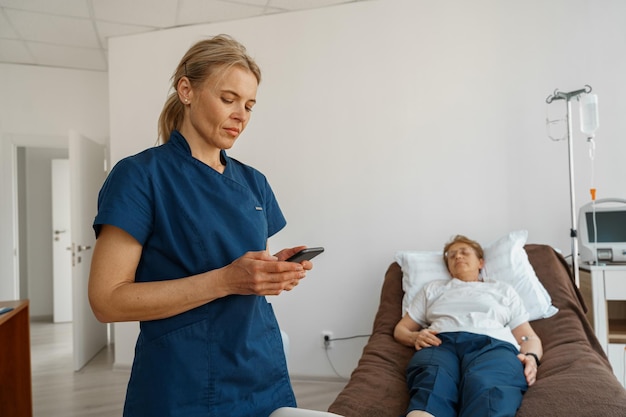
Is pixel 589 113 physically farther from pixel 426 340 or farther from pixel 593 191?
pixel 426 340

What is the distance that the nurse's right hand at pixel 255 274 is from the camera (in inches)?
27.3

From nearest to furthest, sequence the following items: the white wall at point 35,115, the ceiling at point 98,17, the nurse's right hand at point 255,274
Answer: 1. the nurse's right hand at point 255,274
2. the ceiling at point 98,17
3. the white wall at point 35,115

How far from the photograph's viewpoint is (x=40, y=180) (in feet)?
17.8

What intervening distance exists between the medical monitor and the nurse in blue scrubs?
2.02m

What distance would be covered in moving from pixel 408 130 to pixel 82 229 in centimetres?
248

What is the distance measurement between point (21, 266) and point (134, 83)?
3.28 meters

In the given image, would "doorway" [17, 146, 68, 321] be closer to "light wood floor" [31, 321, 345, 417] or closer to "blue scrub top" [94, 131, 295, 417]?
"light wood floor" [31, 321, 345, 417]

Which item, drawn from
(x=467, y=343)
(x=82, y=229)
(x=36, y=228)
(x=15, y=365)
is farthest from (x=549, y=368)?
(x=36, y=228)

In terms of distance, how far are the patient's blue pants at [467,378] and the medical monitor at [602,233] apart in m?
0.83

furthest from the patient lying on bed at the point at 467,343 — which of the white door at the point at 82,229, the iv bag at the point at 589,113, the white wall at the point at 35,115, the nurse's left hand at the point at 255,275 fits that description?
the white wall at the point at 35,115

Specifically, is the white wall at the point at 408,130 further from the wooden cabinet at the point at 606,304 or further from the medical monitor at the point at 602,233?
the wooden cabinet at the point at 606,304

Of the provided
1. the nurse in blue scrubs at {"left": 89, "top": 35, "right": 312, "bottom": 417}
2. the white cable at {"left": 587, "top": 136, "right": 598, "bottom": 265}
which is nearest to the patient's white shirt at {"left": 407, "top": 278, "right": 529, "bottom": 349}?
the white cable at {"left": 587, "top": 136, "right": 598, "bottom": 265}

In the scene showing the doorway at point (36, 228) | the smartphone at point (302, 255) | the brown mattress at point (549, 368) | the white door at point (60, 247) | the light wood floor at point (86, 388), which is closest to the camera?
the smartphone at point (302, 255)

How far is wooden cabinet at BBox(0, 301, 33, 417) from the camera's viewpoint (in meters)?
2.20
